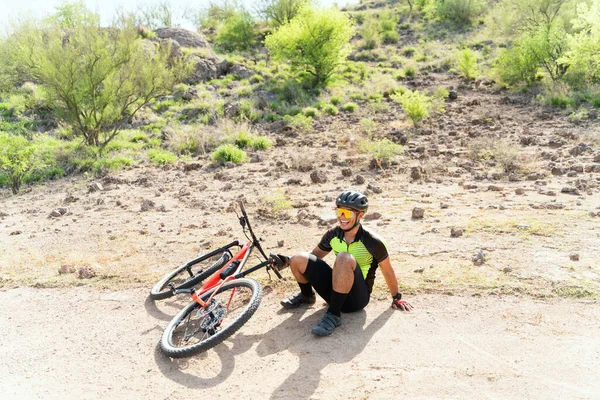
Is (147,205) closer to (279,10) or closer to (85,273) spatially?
(85,273)

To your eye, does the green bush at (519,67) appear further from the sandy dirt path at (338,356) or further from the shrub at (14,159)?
the shrub at (14,159)

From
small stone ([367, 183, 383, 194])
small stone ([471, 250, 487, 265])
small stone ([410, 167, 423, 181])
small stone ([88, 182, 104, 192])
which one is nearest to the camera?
small stone ([471, 250, 487, 265])

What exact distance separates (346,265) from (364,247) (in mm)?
282

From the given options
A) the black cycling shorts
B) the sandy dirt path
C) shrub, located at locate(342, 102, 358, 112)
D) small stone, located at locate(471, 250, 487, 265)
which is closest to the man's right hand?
the black cycling shorts

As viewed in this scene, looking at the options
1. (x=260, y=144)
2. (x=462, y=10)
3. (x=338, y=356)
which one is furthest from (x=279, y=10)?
(x=338, y=356)

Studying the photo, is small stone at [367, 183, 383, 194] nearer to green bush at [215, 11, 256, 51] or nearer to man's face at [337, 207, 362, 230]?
man's face at [337, 207, 362, 230]

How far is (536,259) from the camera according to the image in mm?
4641

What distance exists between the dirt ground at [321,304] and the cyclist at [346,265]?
164 mm

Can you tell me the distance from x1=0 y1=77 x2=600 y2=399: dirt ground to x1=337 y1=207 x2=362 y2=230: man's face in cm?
85

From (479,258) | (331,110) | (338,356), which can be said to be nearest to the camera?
(338,356)

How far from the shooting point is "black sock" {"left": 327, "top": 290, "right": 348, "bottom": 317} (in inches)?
141

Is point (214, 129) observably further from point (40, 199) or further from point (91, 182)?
point (40, 199)

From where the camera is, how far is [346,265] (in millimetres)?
3469

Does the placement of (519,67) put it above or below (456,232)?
above
